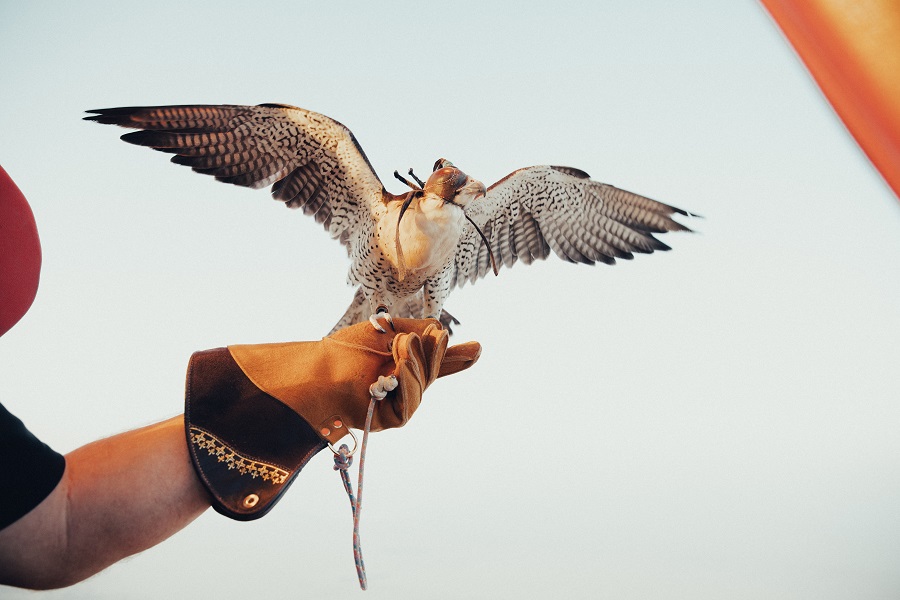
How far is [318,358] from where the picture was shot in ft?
2.50

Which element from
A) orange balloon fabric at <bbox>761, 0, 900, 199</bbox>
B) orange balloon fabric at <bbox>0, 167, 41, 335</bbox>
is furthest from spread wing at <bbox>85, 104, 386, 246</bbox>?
orange balloon fabric at <bbox>761, 0, 900, 199</bbox>

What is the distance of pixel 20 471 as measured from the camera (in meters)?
0.61

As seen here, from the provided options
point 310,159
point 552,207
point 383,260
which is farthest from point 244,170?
point 552,207

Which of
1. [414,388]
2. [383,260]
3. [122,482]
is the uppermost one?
[383,260]

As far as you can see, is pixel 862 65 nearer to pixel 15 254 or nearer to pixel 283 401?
pixel 283 401

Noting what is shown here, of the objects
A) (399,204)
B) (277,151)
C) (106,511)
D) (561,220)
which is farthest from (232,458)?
(561,220)

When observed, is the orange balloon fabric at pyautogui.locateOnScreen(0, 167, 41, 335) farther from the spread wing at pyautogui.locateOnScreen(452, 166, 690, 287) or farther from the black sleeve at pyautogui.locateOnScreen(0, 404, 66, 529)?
the spread wing at pyautogui.locateOnScreen(452, 166, 690, 287)

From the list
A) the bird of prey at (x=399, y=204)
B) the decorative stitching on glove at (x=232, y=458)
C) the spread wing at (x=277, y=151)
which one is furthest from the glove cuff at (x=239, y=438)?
the spread wing at (x=277, y=151)

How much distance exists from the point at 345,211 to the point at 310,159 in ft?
0.63

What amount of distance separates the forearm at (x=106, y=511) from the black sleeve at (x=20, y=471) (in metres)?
0.01

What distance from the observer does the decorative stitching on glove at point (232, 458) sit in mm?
658

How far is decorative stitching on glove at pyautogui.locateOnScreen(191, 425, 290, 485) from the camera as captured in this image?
658 mm

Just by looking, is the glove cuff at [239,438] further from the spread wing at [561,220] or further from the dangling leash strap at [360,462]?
the spread wing at [561,220]

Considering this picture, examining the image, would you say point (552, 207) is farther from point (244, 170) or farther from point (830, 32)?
point (830, 32)
